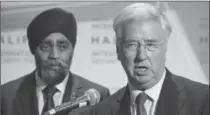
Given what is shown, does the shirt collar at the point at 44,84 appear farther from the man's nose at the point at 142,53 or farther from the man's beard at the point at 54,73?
the man's nose at the point at 142,53

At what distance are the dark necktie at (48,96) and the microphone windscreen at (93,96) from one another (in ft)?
0.79

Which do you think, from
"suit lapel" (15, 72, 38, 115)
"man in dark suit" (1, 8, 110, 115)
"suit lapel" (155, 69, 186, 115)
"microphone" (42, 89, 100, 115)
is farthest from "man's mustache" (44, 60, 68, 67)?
"suit lapel" (155, 69, 186, 115)

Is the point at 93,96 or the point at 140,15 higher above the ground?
the point at 140,15

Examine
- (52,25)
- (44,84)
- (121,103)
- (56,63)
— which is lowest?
(121,103)

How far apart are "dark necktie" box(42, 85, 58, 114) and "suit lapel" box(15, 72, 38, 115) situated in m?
0.07

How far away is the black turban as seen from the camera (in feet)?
7.65

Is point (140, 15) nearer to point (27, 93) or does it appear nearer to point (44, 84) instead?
point (44, 84)

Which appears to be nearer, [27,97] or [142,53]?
[142,53]

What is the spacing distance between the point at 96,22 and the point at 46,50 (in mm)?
371

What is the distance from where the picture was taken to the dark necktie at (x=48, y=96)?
232cm

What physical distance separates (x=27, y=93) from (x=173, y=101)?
944mm

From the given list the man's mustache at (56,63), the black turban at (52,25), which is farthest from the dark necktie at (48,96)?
the black turban at (52,25)

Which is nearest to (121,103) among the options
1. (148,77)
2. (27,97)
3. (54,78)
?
(148,77)

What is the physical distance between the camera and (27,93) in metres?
2.38
